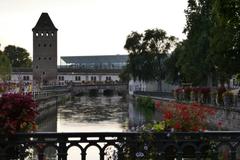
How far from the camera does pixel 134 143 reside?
8398mm

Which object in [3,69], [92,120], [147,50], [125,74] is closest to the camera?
[92,120]

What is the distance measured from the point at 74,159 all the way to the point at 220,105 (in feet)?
60.5

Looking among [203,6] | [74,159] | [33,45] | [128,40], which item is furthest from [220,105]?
[33,45]

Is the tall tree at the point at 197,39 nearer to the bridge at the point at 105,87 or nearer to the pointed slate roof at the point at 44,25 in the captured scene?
the bridge at the point at 105,87

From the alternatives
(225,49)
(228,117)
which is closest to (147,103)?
(225,49)

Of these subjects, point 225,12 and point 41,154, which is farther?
point 225,12

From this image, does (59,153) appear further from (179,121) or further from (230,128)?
(230,128)

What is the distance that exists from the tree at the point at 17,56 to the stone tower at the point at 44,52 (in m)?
12.4

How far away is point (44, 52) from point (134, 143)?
436 ft

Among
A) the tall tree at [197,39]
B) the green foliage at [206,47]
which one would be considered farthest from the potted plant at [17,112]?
the tall tree at [197,39]

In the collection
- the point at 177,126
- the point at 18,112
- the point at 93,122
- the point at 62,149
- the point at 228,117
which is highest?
the point at 18,112

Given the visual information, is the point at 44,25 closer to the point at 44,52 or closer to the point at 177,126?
the point at 44,52

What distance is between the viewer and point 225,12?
10.1 meters

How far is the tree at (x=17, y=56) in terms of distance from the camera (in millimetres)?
151425
